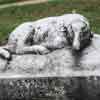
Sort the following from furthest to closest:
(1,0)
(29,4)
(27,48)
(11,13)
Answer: (1,0) → (29,4) → (11,13) → (27,48)

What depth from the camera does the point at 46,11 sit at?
17.0 meters

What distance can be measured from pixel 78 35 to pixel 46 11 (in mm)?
9841

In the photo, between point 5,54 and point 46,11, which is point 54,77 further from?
point 46,11

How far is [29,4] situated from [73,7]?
99.8 inches

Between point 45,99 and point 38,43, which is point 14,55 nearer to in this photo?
point 38,43

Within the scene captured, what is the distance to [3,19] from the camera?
54.3 ft

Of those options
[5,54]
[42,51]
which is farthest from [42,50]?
[5,54]

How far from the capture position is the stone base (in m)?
6.94

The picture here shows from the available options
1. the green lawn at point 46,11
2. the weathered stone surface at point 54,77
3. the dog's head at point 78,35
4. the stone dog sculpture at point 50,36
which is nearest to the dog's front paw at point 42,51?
the stone dog sculpture at point 50,36

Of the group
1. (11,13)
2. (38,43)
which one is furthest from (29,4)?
(38,43)

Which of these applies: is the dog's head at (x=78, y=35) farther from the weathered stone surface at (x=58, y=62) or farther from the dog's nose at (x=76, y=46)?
the weathered stone surface at (x=58, y=62)

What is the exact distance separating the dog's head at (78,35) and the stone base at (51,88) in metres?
0.52

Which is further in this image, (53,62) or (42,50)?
(42,50)

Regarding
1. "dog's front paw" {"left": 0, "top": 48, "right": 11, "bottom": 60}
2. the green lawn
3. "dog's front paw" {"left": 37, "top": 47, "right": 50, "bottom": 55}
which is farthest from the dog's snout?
the green lawn
